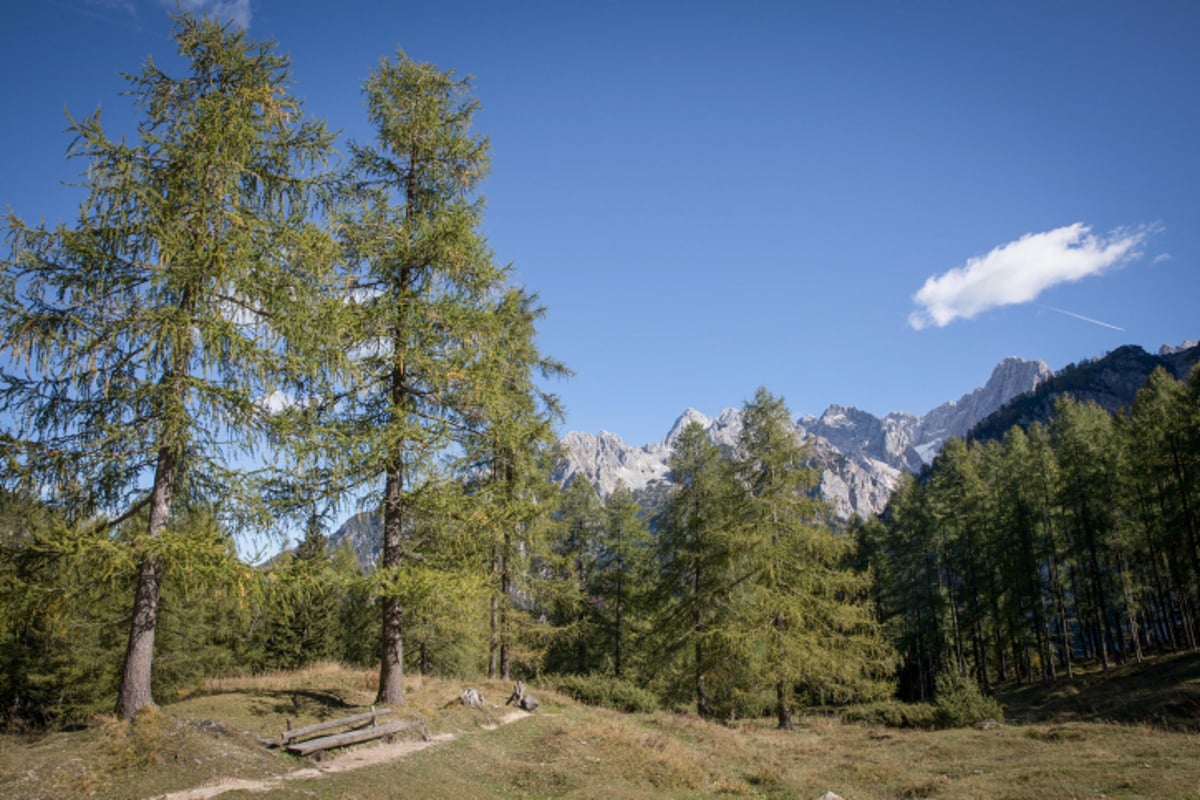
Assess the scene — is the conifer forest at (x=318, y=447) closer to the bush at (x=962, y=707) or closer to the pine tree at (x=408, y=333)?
the pine tree at (x=408, y=333)

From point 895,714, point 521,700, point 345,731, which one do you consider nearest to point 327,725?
point 345,731

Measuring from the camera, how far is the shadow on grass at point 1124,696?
2056 centimetres

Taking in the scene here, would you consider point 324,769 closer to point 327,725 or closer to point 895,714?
point 327,725

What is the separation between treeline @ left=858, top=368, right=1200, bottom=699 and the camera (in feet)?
102

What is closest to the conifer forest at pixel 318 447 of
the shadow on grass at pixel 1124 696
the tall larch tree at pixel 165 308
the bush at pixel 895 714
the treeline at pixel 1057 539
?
the tall larch tree at pixel 165 308

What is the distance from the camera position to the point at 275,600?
9.84 m

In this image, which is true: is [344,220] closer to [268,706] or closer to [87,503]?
[87,503]

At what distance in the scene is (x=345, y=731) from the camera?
11.5m

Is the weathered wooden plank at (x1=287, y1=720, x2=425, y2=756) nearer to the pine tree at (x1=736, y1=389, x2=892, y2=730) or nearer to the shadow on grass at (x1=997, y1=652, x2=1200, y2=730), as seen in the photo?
the pine tree at (x1=736, y1=389, x2=892, y2=730)

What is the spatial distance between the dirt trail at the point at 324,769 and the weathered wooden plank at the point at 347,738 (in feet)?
0.71

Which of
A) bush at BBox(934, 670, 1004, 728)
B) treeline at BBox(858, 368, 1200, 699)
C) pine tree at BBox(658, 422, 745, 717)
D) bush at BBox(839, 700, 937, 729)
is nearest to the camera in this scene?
pine tree at BBox(658, 422, 745, 717)

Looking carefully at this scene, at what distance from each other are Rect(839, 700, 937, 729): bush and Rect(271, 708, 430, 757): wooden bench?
70.9ft

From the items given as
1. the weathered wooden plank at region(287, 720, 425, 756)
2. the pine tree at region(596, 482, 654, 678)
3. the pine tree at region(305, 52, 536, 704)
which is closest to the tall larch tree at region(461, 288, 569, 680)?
the pine tree at region(305, 52, 536, 704)

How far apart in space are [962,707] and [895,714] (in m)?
3.72
